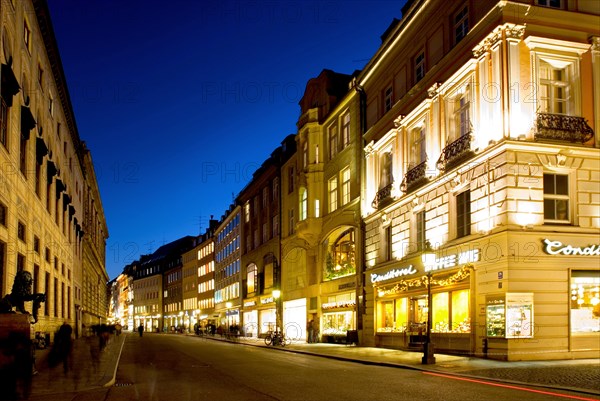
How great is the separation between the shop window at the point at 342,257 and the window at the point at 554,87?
17.3 metres

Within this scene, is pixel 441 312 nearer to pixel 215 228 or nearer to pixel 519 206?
pixel 519 206

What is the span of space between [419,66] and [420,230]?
7.77 m

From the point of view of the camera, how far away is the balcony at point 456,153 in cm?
2398

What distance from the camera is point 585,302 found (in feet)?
71.7

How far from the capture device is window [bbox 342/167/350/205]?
39.5 m

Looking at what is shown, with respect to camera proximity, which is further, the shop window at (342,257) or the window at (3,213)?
the shop window at (342,257)

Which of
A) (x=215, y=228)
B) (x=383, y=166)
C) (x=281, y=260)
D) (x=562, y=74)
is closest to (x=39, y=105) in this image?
(x=383, y=166)

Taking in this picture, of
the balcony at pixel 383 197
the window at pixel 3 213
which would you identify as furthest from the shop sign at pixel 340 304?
the window at pixel 3 213

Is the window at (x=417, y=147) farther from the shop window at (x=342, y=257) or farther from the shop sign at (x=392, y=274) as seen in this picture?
the shop window at (x=342, y=257)

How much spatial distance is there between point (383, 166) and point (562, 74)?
12.8 meters

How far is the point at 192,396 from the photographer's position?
1307 cm

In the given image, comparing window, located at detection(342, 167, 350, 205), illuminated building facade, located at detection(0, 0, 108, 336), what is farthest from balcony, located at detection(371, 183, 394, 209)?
illuminated building facade, located at detection(0, 0, 108, 336)

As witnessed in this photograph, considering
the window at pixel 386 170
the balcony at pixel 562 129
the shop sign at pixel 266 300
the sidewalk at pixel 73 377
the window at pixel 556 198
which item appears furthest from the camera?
the shop sign at pixel 266 300

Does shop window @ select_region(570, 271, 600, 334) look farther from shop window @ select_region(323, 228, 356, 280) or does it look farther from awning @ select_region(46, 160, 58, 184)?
awning @ select_region(46, 160, 58, 184)
